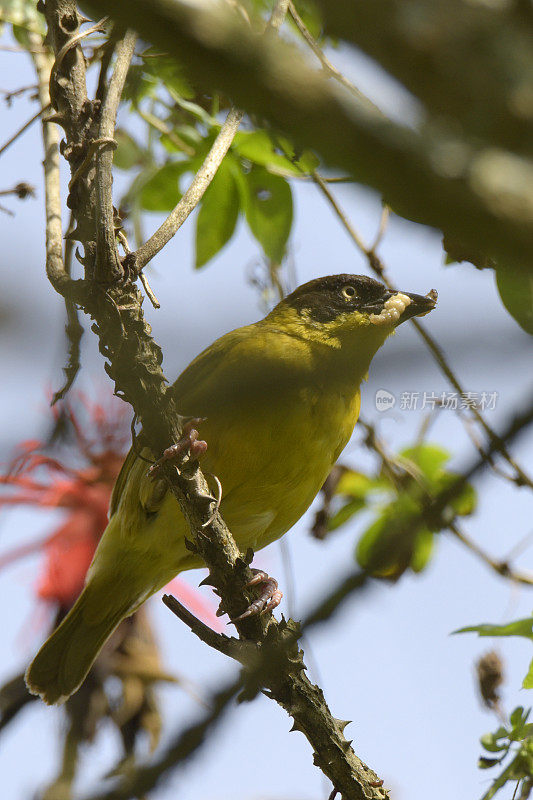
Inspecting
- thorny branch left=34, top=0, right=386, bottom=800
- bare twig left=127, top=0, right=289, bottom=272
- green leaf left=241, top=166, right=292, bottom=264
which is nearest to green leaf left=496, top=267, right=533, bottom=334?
bare twig left=127, top=0, right=289, bottom=272

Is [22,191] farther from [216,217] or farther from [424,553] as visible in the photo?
[424,553]

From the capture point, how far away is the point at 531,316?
241cm

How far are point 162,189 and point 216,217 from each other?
1.10ft

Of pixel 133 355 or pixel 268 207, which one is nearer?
pixel 133 355

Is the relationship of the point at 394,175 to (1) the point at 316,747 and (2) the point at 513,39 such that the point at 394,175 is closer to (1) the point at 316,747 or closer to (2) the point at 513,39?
(2) the point at 513,39

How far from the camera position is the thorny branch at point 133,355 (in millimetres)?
2301

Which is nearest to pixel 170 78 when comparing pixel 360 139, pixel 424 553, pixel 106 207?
pixel 106 207

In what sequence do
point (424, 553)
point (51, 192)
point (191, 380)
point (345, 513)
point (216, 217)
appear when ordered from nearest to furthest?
point (51, 192)
point (191, 380)
point (216, 217)
point (424, 553)
point (345, 513)

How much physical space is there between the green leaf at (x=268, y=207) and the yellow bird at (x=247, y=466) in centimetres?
42

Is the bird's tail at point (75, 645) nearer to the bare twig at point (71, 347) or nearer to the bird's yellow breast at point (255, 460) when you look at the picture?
the bird's yellow breast at point (255, 460)

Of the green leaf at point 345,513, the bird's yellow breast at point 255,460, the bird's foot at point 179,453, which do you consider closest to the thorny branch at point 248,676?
the bird's foot at point 179,453

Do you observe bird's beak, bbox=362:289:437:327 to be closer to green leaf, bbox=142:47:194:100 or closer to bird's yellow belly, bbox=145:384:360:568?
bird's yellow belly, bbox=145:384:360:568

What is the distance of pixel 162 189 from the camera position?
4.12m

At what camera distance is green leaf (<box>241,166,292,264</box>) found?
4023 mm
